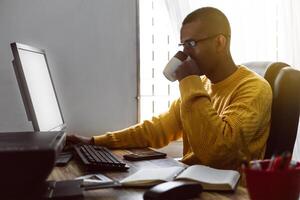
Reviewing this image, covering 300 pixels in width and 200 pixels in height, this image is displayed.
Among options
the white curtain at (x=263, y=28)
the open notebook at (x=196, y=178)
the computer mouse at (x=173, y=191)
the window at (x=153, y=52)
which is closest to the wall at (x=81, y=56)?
the window at (x=153, y=52)

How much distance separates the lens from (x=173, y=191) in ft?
2.83

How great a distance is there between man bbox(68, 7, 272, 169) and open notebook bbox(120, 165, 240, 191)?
0.38 metres

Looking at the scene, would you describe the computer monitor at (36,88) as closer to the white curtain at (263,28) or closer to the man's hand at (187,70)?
the man's hand at (187,70)

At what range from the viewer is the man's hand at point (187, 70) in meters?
1.67

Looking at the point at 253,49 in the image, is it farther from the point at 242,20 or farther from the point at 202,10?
the point at 202,10

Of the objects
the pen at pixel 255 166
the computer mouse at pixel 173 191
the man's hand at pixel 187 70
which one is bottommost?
the computer mouse at pixel 173 191

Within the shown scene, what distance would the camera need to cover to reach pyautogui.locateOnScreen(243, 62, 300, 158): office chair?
5.27 feet

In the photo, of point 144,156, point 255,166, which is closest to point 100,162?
point 144,156

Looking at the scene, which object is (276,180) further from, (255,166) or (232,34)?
(232,34)

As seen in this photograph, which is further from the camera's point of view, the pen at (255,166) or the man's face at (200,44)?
the man's face at (200,44)

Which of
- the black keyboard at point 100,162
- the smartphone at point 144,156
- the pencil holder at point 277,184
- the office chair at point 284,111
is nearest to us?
the pencil holder at point 277,184

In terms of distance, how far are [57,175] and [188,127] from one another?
53 centimetres

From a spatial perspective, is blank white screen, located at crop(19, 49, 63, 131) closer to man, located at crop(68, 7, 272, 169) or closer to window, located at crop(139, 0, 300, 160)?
man, located at crop(68, 7, 272, 169)

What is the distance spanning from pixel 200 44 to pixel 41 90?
0.67 metres
